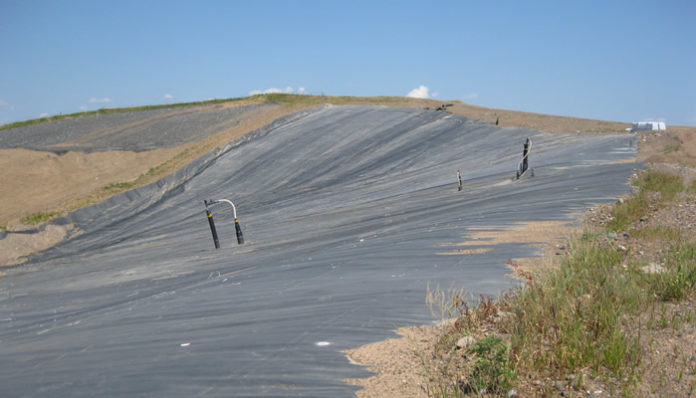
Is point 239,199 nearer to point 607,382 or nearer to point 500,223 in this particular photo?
point 500,223

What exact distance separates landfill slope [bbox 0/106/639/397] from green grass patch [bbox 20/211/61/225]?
918mm

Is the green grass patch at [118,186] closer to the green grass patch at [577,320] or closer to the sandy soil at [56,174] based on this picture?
the sandy soil at [56,174]

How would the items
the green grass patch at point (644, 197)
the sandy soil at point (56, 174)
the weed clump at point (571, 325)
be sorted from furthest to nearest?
the sandy soil at point (56, 174) < the green grass patch at point (644, 197) < the weed clump at point (571, 325)

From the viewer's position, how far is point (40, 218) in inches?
998

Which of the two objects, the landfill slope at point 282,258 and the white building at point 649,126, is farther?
the white building at point 649,126

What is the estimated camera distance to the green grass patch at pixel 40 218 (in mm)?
24970

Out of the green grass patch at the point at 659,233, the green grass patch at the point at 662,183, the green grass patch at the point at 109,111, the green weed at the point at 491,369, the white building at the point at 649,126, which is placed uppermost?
the green grass patch at the point at 109,111

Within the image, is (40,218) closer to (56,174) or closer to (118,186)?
(118,186)

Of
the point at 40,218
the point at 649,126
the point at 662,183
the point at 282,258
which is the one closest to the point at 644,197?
the point at 662,183

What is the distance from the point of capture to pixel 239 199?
2592 cm

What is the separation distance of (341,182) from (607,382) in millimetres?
22075

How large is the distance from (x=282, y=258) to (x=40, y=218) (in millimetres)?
17109

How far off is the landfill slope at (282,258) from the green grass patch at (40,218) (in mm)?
918

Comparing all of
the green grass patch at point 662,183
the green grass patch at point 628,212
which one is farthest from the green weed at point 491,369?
the green grass patch at point 662,183
